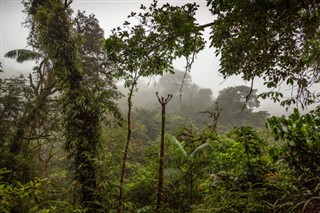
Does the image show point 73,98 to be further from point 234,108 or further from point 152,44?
point 234,108

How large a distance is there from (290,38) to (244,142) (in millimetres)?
1663

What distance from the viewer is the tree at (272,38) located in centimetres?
270

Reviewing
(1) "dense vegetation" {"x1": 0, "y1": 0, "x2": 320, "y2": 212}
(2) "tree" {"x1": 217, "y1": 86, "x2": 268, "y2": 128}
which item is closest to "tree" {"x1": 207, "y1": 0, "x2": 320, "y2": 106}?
(1) "dense vegetation" {"x1": 0, "y1": 0, "x2": 320, "y2": 212}

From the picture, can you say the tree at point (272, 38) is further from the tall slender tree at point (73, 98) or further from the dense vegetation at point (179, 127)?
the tall slender tree at point (73, 98)

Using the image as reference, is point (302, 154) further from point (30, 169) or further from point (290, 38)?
point (30, 169)

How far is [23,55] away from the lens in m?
9.60

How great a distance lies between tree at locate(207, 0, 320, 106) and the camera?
106 inches

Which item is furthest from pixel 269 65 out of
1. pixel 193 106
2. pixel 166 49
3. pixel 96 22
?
pixel 193 106

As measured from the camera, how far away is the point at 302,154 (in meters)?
2.40

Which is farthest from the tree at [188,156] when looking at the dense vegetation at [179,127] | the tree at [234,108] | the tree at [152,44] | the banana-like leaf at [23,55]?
the tree at [234,108]

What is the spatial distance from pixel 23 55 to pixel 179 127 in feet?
25.7

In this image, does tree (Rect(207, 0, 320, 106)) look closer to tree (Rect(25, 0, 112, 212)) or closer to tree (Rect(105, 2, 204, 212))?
tree (Rect(105, 2, 204, 212))

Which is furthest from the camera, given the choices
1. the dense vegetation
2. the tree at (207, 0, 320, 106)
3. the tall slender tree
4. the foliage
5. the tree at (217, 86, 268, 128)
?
the tree at (217, 86, 268, 128)

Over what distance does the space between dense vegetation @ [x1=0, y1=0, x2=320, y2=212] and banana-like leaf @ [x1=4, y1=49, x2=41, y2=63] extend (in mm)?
55
